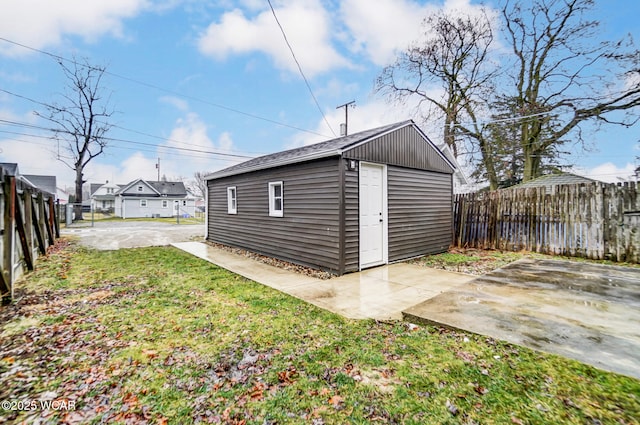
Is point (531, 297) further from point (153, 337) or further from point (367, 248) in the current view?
point (153, 337)

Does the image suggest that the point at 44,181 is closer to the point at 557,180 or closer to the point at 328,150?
the point at 328,150

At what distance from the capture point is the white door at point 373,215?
626 centimetres

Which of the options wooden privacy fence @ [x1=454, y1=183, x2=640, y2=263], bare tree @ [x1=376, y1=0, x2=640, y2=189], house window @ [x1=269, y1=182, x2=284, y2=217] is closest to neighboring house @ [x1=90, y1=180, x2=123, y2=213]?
bare tree @ [x1=376, y1=0, x2=640, y2=189]

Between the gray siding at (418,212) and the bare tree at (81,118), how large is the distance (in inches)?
1053

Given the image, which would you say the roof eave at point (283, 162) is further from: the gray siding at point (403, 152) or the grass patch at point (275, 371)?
the grass patch at point (275, 371)

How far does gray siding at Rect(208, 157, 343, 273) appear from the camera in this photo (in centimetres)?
594

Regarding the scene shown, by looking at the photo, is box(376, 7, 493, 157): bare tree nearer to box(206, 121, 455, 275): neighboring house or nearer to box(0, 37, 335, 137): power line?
box(0, 37, 335, 137): power line

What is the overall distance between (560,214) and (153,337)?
9.54 metres

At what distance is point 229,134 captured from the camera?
96.2ft

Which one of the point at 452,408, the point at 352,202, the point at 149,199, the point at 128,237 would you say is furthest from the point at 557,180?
the point at 149,199

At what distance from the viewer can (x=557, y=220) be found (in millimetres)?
7625

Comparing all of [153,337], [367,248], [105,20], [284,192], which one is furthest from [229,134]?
[153,337]

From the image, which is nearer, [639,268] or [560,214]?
[639,268]

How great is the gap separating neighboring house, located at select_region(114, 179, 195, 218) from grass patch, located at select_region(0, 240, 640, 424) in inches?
1315
